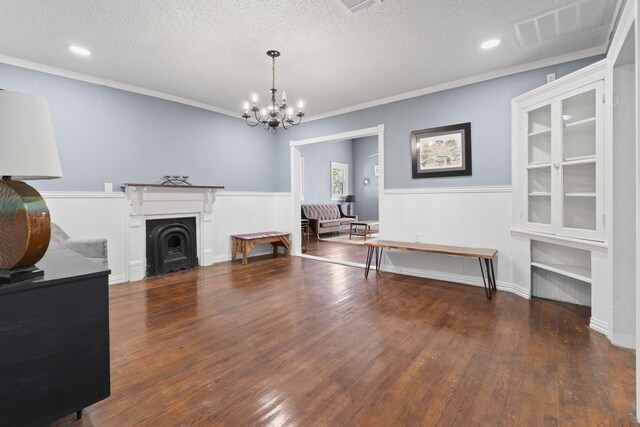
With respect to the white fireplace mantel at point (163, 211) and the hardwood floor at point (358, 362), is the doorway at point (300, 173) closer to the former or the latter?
the white fireplace mantel at point (163, 211)

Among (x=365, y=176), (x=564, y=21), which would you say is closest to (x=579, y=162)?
(x=564, y=21)

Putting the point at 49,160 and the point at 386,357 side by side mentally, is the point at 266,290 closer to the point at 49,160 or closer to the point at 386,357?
the point at 386,357

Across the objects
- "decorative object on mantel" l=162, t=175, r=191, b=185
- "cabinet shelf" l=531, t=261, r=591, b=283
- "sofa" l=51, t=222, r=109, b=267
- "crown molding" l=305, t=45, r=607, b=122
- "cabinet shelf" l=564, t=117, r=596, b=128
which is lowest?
"cabinet shelf" l=531, t=261, r=591, b=283

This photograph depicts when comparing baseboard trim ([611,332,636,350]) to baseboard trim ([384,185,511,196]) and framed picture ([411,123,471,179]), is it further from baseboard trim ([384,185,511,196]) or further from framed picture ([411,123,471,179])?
framed picture ([411,123,471,179])

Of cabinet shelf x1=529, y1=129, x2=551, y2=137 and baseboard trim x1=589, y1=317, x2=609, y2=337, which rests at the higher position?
cabinet shelf x1=529, y1=129, x2=551, y2=137

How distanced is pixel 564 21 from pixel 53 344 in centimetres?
424

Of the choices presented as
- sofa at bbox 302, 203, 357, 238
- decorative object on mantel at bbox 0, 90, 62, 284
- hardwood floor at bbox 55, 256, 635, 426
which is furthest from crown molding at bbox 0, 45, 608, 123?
sofa at bbox 302, 203, 357, 238

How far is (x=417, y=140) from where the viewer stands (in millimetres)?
4410

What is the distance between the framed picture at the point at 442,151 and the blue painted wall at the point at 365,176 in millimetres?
6257

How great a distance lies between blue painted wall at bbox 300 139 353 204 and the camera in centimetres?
913

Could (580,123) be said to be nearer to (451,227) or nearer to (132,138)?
(451,227)

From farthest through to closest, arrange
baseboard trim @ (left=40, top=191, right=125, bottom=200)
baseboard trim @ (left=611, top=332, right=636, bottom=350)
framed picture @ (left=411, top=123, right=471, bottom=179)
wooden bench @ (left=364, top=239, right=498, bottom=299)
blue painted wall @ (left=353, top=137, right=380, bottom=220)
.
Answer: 1. blue painted wall @ (left=353, top=137, right=380, bottom=220)
2. framed picture @ (left=411, top=123, right=471, bottom=179)
3. baseboard trim @ (left=40, top=191, right=125, bottom=200)
4. wooden bench @ (left=364, top=239, right=498, bottom=299)
5. baseboard trim @ (left=611, top=332, right=636, bottom=350)

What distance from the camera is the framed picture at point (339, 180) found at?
33.1ft

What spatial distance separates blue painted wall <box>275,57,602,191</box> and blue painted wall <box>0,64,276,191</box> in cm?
217
